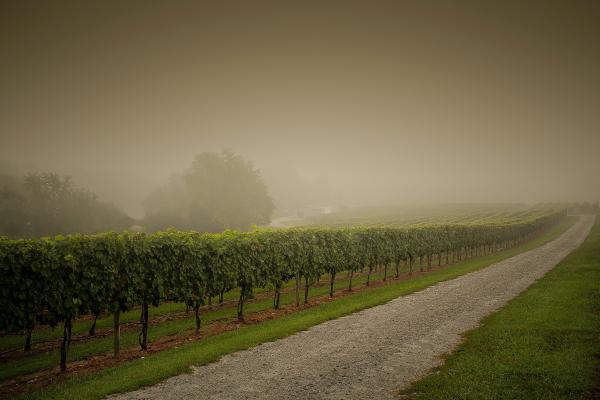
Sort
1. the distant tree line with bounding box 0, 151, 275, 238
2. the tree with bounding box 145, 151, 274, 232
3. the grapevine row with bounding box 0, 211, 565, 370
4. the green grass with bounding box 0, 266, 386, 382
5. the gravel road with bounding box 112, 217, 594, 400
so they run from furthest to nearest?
1. the tree with bounding box 145, 151, 274, 232
2. the distant tree line with bounding box 0, 151, 275, 238
3. the green grass with bounding box 0, 266, 386, 382
4. the grapevine row with bounding box 0, 211, 565, 370
5. the gravel road with bounding box 112, 217, 594, 400

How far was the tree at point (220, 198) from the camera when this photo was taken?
217 ft

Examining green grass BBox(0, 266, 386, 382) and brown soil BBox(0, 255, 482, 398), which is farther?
green grass BBox(0, 266, 386, 382)

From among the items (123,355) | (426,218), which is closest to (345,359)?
(123,355)

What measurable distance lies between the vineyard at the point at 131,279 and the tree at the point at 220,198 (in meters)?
43.2

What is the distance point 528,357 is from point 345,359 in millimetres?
5274

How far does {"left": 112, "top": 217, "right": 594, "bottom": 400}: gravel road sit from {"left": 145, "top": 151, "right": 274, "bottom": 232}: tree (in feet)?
176

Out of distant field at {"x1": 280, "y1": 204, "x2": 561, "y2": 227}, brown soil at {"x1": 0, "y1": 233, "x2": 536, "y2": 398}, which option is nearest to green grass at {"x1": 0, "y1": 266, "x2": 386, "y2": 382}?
brown soil at {"x1": 0, "y1": 233, "x2": 536, "y2": 398}

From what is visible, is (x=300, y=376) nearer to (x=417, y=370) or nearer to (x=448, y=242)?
(x=417, y=370)

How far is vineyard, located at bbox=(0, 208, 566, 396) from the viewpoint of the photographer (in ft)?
36.6

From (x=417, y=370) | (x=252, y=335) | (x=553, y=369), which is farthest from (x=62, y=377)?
(x=553, y=369)

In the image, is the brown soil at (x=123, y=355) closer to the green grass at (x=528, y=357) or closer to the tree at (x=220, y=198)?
the green grass at (x=528, y=357)

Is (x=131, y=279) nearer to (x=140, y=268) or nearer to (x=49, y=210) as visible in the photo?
(x=140, y=268)

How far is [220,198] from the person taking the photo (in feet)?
236

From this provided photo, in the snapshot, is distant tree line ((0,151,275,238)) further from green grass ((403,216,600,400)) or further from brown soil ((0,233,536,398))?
green grass ((403,216,600,400))
